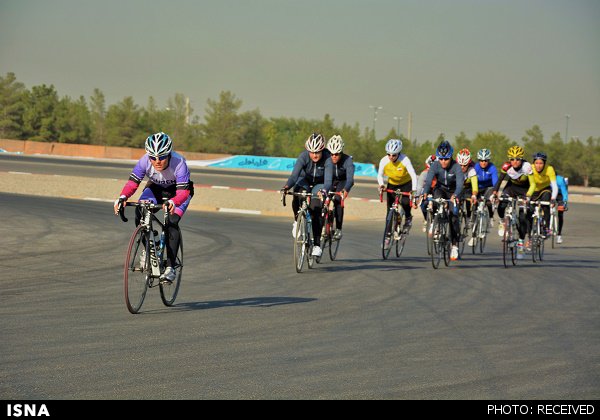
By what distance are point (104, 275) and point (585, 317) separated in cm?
611

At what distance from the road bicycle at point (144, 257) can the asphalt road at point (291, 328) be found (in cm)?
23

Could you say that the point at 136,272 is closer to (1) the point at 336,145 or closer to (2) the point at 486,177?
(1) the point at 336,145

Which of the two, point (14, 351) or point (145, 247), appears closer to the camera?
point (14, 351)

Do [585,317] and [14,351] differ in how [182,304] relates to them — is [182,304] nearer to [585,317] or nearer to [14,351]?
[14,351]

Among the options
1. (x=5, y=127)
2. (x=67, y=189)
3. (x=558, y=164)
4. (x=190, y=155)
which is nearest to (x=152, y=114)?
(x=5, y=127)

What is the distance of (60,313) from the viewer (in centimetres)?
957

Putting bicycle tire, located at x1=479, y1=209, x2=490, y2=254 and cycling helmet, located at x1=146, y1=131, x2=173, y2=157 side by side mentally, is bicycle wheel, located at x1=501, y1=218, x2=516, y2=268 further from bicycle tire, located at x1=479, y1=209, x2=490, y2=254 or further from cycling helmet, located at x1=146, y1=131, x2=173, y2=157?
cycling helmet, located at x1=146, y1=131, x2=173, y2=157

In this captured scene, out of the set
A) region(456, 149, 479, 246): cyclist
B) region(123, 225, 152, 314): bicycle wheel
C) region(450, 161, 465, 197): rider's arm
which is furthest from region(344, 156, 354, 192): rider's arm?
region(123, 225, 152, 314): bicycle wheel

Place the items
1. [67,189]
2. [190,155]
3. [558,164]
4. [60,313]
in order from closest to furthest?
[60,313]
[67,189]
[190,155]
[558,164]

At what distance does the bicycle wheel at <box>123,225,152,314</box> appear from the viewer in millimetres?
9547

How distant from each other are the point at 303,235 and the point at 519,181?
6.34 m

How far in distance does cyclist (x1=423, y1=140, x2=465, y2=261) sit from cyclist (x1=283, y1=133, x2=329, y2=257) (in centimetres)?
198

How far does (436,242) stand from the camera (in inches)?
627

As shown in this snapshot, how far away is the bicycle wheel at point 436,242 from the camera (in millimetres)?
15711
